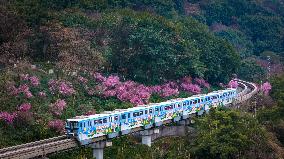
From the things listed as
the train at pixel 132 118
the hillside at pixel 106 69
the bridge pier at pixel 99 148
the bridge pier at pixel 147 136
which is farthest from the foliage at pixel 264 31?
the bridge pier at pixel 99 148

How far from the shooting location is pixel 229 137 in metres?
29.6

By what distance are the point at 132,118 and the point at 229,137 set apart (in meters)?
7.58

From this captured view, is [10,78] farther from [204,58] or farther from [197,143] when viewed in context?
[204,58]

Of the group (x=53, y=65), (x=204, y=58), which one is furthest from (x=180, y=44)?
(x=53, y=65)

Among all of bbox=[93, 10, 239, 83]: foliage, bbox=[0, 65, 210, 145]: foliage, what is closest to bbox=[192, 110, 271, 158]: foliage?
bbox=[0, 65, 210, 145]: foliage

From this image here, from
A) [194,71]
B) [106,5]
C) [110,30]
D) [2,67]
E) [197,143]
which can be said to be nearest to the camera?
[197,143]

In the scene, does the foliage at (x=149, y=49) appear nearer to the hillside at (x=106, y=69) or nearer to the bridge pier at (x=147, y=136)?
the hillside at (x=106, y=69)

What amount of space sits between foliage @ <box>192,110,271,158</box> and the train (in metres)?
4.69

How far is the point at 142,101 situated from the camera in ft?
139

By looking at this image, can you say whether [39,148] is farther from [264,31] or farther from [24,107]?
[264,31]

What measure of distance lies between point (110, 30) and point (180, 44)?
840 centimetres

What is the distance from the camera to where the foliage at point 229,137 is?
95.3 ft

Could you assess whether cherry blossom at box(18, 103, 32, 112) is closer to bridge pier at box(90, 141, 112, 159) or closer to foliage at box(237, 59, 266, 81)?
bridge pier at box(90, 141, 112, 159)

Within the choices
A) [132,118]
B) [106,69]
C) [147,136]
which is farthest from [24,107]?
[106,69]
